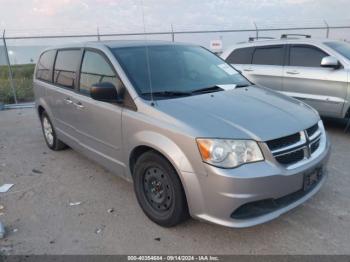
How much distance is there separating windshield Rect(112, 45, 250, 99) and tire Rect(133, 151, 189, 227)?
2.27 feet

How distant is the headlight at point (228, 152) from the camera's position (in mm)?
2664

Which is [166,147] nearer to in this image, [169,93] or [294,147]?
[169,93]

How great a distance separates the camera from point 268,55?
23.5 ft

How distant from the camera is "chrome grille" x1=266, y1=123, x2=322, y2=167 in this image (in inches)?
110

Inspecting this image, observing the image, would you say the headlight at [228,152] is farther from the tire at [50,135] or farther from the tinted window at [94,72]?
the tire at [50,135]

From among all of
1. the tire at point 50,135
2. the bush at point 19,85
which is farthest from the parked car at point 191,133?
the bush at point 19,85

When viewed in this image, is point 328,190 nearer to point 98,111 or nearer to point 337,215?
point 337,215

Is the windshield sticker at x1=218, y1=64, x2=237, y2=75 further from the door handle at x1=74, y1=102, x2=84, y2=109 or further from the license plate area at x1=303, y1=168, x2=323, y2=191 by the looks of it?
the door handle at x1=74, y1=102, x2=84, y2=109

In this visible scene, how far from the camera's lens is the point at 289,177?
278cm

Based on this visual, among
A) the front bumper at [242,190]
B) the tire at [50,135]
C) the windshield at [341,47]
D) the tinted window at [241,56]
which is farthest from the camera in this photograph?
the tinted window at [241,56]

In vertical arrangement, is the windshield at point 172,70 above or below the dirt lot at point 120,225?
above

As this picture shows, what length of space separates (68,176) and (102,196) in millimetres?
930

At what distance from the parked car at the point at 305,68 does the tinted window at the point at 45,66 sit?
413cm

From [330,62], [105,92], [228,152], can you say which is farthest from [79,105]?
[330,62]
